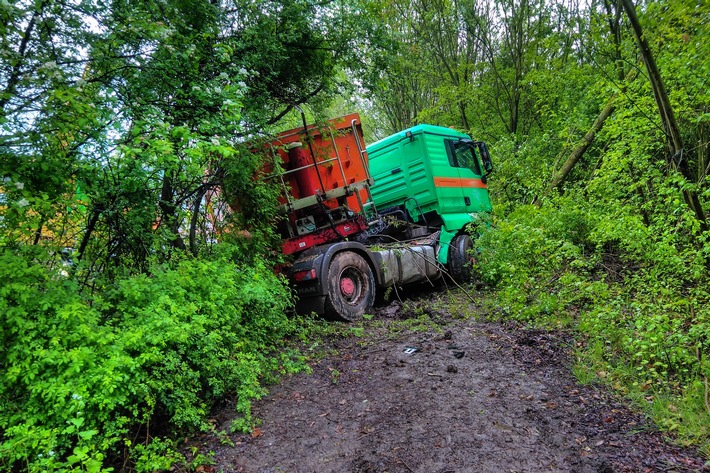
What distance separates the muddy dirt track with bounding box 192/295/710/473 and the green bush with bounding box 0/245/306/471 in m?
0.42

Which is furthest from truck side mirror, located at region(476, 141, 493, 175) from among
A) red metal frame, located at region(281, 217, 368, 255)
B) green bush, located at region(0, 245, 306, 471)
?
green bush, located at region(0, 245, 306, 471)

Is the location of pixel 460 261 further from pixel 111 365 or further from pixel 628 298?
pixel 111 365

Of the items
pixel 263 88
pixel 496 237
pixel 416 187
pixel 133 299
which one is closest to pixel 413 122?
pixel 416 187

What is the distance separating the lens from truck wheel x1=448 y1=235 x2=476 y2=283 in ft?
25.8

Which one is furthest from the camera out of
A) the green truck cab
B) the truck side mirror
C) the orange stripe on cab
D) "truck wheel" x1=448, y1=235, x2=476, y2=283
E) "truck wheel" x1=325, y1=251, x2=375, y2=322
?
the truck side mirror

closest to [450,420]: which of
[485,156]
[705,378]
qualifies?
[705,378]

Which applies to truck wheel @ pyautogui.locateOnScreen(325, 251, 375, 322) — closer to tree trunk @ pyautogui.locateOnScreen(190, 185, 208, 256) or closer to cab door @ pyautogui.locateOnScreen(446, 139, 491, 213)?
tree trunk @ pyautogui.locateOnScreen(190, 185, 208, 256)

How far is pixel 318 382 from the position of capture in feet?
12.6

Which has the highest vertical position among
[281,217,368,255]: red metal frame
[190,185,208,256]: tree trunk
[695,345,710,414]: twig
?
[190,185,208,256]: tree trunk

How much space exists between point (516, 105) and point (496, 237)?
336 inches

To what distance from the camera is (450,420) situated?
9.32 feet

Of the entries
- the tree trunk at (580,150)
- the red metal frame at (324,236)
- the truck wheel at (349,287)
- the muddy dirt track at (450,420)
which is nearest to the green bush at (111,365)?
the muddy dirt track at (450,420)

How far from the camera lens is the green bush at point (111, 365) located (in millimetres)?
2236

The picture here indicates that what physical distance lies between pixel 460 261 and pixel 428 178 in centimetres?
183
